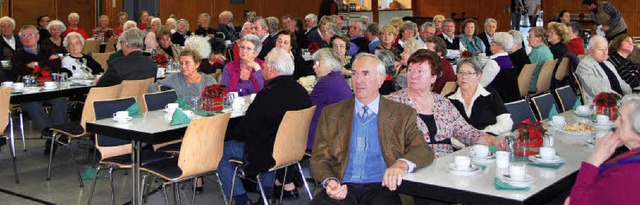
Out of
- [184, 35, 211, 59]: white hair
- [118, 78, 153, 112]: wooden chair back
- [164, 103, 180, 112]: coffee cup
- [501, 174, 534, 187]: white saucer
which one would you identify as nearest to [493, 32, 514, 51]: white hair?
[184, 35, 211, 59]: white hair

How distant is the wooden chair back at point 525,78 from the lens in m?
9.27

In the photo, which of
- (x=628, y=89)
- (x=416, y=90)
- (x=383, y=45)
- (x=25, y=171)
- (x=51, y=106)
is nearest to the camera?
(x=416, y=90)

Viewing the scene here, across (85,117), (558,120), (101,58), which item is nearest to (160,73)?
(101,58)

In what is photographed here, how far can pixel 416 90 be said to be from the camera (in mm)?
4664

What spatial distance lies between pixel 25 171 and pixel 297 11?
555 inches

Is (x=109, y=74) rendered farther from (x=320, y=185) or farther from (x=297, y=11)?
(x=297, y=11)

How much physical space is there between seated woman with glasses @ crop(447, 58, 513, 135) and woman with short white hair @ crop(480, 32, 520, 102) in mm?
2878

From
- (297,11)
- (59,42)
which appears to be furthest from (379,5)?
(59,42)

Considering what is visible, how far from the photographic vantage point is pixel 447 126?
15.5 ft

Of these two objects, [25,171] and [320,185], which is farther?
[25,171]

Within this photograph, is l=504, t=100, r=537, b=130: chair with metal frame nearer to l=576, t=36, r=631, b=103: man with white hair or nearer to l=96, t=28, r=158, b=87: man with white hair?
l=576, t=36, r=631, b=103: man with white hair

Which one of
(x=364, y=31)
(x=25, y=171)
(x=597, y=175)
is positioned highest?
(x=364, y=31)

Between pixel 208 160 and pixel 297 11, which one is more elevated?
pixel 297 11

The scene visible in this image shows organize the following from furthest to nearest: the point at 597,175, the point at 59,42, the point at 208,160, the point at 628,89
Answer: the point at 59,42 < the point at 628,89 < the point at 208,160 < the point at 597,175
